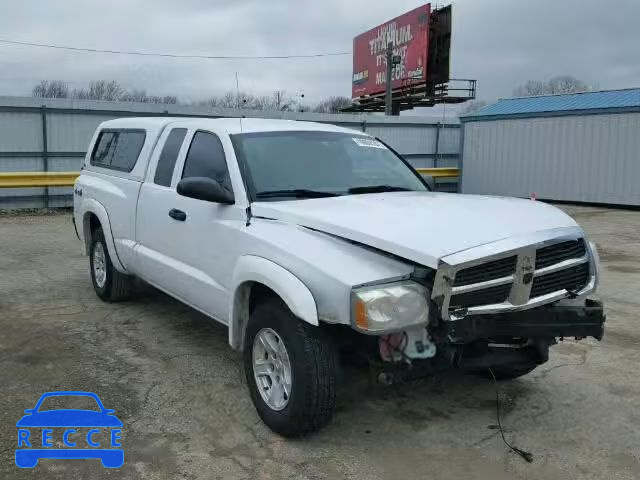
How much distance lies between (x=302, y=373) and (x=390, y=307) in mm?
622

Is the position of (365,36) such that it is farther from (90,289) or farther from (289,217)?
(289,217)

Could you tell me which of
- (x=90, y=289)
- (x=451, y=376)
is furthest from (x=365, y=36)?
(x=451, y=376)

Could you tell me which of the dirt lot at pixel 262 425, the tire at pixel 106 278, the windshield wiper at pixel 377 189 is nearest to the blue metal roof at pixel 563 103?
the dirt lot at pixel 262 425

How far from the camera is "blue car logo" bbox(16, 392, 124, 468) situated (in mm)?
3309

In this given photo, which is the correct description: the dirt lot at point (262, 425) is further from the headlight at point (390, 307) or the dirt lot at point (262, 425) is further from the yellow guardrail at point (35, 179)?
the yellow guardrail at point (35, 179)

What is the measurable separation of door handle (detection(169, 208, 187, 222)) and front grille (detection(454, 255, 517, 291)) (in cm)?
229

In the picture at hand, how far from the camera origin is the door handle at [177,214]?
457 centimetres

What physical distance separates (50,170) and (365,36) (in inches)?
981

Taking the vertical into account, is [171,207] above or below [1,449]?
above

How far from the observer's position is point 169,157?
5.16 meters

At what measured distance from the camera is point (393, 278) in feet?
10.1

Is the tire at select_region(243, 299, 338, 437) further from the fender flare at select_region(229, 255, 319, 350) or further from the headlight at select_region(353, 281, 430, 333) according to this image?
the headlight at select_region(353, 281, 430, 333)

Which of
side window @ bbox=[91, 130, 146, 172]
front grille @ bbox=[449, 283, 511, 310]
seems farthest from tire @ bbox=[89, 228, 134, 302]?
front grille @ bbox=[449, 283, 511, 310]

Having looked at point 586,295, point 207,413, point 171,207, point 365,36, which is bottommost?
point 207,413
